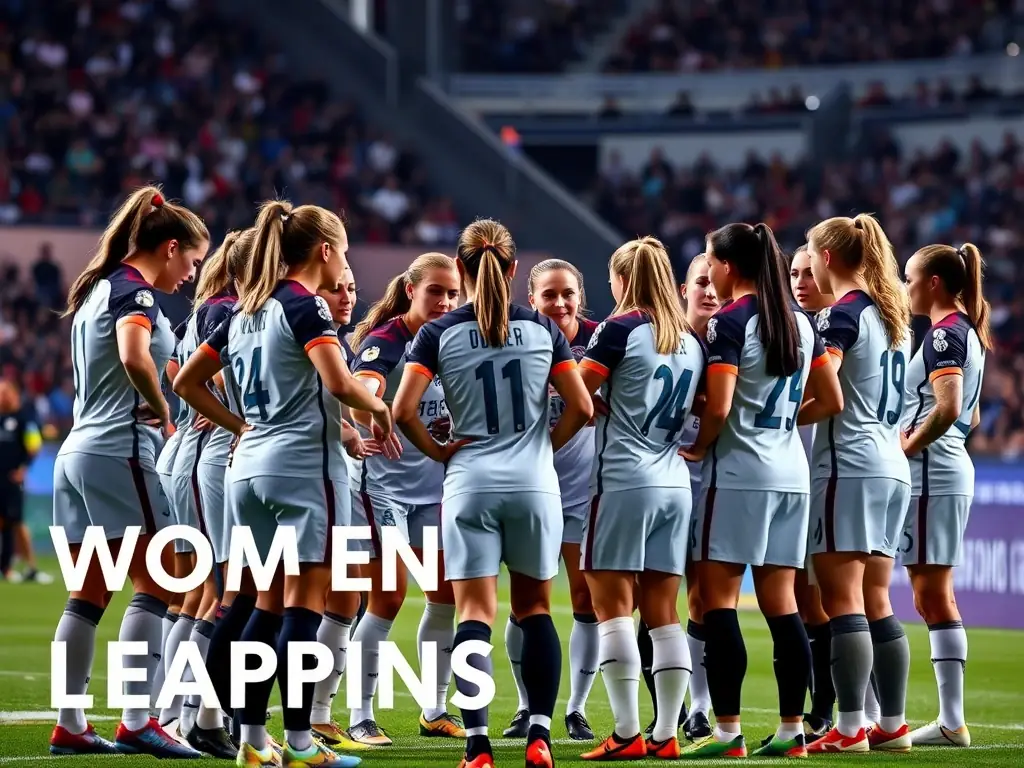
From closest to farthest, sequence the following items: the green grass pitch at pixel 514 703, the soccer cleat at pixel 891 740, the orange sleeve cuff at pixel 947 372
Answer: the green grass pitch at pixel 514 703 → the soccer cleat at pixel 891 740 → the orange sleeve cuff at pixel 947 372

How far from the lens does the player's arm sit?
6.65 metres

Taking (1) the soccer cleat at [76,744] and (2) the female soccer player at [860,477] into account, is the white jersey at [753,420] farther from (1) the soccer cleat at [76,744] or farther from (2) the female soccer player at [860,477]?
(1) the soccer cleat at [76,744]

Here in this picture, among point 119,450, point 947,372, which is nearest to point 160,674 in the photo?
point 119,450

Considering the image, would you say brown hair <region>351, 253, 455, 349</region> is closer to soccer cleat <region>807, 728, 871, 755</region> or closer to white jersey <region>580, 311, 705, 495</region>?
white jersey <region>580, 311, 705, 495</region>

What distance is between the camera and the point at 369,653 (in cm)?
808

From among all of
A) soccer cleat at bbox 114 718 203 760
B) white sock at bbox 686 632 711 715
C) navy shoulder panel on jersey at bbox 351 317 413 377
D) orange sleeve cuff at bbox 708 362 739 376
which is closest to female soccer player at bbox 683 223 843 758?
orange sleeve cuff at bbox 708 362 739 376

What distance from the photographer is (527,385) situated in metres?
6.51

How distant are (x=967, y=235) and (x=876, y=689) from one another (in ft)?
67.8

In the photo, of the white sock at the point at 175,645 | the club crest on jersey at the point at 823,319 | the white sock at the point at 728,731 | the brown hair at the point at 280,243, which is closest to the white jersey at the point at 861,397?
the club crest on jersey at the point at 823,319

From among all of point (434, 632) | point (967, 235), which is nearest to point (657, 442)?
point (434, 632)

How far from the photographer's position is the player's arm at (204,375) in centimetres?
665

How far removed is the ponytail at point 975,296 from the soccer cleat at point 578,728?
104 inches

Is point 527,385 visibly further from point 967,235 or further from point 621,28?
point 621,28

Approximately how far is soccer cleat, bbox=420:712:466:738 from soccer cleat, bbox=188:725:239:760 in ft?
4.04
